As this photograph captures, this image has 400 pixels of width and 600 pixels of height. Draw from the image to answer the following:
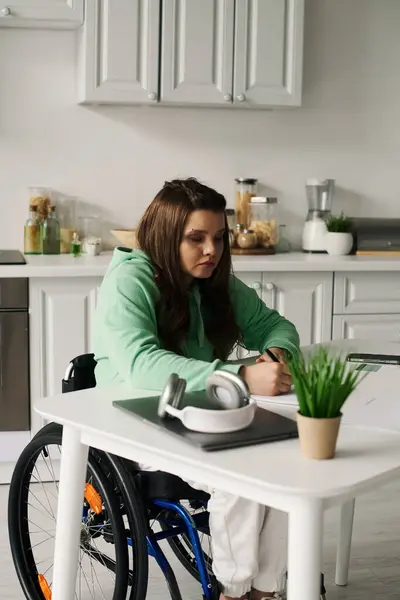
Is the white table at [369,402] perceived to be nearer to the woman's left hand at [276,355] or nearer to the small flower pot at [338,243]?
the woman's left hand at [276,355]

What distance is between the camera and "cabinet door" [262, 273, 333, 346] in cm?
372

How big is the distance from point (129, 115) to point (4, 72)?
562 millimetres

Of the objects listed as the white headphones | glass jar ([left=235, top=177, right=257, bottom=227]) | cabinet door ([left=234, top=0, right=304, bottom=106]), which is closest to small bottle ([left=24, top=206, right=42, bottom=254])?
glass jar ([left=235, top=177, right=257, bottom=227])

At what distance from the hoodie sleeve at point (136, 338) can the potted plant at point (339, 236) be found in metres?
2.03

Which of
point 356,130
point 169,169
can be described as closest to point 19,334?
point 169,169

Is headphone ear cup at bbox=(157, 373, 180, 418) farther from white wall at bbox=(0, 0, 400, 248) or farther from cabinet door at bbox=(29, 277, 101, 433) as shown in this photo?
white wall at bbox=(0, 0, 400, 248)

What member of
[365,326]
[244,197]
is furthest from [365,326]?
[244,197]

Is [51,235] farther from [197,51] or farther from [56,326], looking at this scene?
[197,51]

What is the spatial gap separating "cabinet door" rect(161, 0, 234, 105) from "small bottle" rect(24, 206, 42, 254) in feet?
2.49

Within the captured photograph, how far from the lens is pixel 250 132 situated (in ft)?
13.7

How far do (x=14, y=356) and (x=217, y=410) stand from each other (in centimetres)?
196

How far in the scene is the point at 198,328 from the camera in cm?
224

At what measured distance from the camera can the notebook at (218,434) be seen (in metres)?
1.53

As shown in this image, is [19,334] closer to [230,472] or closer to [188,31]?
[188,31]
